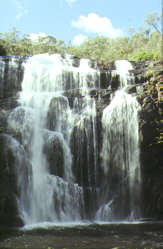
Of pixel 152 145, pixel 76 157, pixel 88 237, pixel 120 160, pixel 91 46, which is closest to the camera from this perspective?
pixel 88 237

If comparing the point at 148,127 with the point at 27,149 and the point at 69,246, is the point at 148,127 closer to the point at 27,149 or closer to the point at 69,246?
the point at 27,149

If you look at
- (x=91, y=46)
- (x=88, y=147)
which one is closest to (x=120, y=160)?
(x=88, y=147)

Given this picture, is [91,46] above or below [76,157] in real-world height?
above

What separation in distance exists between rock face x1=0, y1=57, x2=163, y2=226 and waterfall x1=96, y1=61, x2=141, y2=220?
0.30 metres

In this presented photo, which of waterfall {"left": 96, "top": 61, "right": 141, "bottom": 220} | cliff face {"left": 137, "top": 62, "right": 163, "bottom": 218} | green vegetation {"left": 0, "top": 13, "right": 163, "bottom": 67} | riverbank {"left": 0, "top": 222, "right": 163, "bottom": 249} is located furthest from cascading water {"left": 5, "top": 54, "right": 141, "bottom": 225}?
green vegetation {"left": 0, "top": 13, "right": 163, "bottom": 67}

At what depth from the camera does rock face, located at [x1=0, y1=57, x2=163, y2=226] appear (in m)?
12.9

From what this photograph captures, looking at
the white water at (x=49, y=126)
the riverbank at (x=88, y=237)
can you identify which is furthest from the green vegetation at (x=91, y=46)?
the riverbank at (x=88, y=237)

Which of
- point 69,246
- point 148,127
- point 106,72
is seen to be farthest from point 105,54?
point 69,246

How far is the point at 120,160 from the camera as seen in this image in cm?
1443

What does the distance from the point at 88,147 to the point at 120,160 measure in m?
1.64

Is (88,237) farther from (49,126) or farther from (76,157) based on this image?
(49,126)

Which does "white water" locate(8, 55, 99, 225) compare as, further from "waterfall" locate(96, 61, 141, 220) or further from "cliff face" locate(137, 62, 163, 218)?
"cliff face" locate(137, 62, 163, 218)

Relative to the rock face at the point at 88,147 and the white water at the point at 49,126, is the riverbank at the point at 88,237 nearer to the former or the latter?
the white water at the point at 49,126

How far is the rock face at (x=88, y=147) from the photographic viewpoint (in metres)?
12.9
